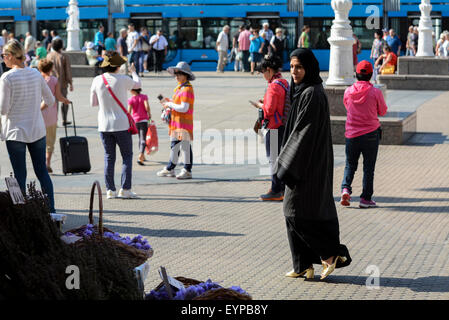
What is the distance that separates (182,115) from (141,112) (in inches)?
60.0

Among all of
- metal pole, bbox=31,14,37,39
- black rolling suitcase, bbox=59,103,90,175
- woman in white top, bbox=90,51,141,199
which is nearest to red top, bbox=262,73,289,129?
woman in white top, bbox=90,51,141,199

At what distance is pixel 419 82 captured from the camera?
24875 mm

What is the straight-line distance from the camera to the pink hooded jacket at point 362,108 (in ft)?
30.4

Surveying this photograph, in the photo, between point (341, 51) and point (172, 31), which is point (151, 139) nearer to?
point (341, 51)

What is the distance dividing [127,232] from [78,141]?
2.49m

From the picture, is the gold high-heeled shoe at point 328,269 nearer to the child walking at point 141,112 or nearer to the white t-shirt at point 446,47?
the child walking at point 141,112

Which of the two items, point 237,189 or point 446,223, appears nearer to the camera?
point 446,223

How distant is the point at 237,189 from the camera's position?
10555 mm

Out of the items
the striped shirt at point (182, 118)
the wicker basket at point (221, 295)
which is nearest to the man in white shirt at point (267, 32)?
the striped shirt at point (182, 118)

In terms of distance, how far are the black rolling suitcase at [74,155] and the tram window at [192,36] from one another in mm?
28125

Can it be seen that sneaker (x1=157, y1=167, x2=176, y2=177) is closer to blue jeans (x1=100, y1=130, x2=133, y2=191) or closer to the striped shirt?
the striped shirt

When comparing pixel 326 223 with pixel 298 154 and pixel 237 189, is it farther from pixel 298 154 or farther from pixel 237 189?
pixel 237 189

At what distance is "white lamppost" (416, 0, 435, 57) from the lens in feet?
84.1
